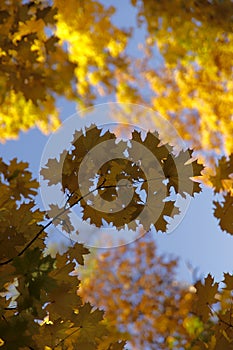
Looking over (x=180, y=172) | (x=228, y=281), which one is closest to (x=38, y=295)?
(x=180, y=172)

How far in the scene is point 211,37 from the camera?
13.5ft

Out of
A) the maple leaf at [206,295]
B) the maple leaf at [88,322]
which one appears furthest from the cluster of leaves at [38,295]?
the maple leaf at [206,295]

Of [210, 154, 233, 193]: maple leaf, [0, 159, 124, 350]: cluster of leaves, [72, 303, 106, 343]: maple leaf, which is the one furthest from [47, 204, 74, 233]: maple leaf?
[210, 154, 233, 193]: maple leaf

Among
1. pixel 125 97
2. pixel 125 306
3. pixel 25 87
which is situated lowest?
pixel 25 87

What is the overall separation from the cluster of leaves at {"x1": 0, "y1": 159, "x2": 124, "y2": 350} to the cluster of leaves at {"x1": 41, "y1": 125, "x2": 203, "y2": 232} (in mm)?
123

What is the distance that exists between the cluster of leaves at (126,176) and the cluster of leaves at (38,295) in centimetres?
12

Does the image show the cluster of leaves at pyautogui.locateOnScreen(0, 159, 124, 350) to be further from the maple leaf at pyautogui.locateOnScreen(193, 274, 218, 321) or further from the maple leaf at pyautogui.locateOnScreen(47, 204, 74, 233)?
the maple leaf at pyautogui.locateOnScreen(193, 274, 218, 321)

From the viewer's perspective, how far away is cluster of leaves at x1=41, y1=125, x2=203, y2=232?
1.00 meters

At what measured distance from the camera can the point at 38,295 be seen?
2.51 ft

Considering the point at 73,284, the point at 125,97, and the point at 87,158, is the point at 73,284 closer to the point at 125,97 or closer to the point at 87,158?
the point at 87,158

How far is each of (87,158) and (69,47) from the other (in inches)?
222

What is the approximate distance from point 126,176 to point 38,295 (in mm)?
367

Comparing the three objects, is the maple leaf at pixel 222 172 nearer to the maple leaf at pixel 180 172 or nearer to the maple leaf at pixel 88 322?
the maple leaf at pixel 180 172

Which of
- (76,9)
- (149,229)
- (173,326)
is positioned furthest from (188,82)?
(149,229)
